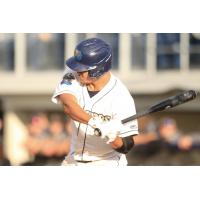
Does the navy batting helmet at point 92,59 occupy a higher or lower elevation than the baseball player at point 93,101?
higher

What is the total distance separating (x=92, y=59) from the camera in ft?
12.0

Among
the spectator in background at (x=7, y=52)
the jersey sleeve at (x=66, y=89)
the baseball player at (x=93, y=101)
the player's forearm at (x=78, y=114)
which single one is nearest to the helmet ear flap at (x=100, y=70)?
the baseball player at (x=93, y=101)

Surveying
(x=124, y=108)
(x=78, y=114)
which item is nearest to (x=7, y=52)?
(x=124, y=108)

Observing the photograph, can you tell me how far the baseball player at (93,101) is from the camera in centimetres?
356

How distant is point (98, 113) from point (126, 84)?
7.13 meters

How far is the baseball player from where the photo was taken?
11.7ft

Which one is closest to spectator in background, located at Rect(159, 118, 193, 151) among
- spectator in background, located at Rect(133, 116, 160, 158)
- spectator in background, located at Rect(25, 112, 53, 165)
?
spectator in background, located at Rect(133, 116, 160, 158)

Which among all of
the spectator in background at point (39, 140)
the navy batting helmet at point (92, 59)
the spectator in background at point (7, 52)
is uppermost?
the navy batting helmet at point (92, 59)

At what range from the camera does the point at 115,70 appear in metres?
10.9

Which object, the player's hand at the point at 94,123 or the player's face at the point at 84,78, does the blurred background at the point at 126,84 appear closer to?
the player's face at the point at 84,78

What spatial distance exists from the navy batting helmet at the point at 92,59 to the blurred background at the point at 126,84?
598cm

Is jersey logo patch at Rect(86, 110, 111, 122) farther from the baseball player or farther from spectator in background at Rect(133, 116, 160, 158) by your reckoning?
spectator in background at Rect(133, 116, 160, 158)
